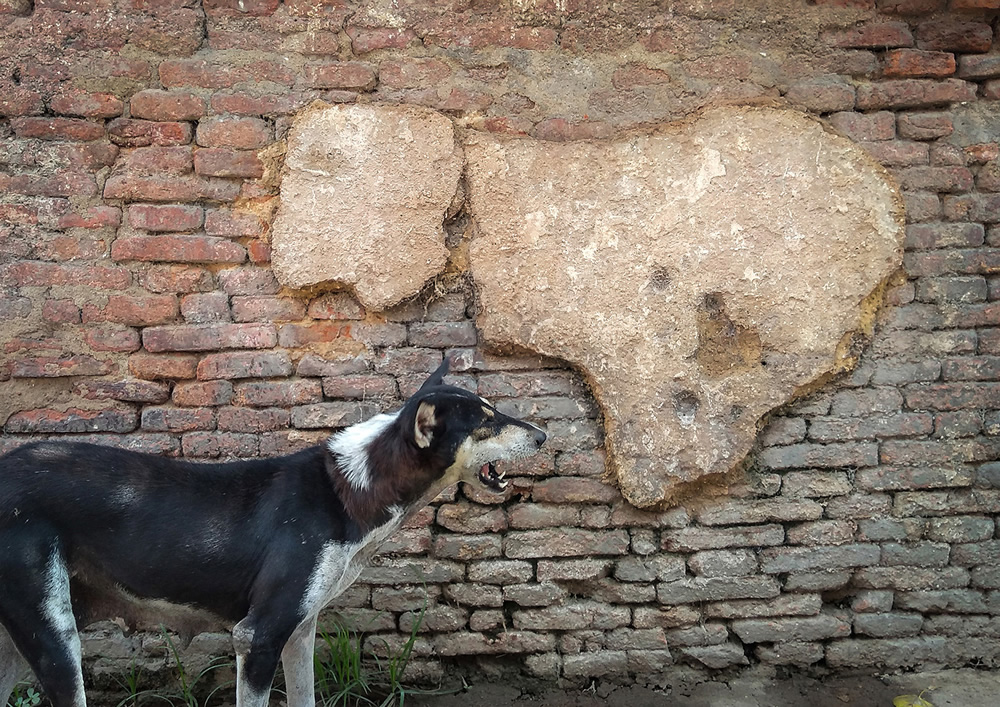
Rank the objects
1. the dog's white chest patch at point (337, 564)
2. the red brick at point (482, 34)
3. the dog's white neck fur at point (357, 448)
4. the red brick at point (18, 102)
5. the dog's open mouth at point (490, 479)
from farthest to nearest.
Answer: the red brick at point (482, 34) < the red brick at point (18, 102) < the dog's open mouth at point (490, 479) < the dog's white neck fur at point (357, 448) < the dog's white chest patch at point (337, 564)

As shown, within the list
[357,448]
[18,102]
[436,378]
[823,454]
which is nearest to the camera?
[357,448]

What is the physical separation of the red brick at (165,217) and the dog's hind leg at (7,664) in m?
1.60

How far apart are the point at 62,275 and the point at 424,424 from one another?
1797 mm

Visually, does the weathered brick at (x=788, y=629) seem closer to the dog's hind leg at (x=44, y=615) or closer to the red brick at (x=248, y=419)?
the red brick at (x=248, y=419)

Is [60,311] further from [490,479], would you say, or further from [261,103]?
[490,479]

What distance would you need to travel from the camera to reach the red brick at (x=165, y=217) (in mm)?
3414

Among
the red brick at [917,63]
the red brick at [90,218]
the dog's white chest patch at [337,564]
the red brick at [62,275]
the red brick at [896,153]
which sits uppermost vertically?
the red brick at [917,63]

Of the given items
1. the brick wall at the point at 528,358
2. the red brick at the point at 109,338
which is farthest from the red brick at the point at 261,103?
the red brick at the point at 109,338

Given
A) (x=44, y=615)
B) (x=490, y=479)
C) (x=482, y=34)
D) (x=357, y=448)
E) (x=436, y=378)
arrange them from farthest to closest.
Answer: (x=482, y=34), (x=436, y=378), (x=490, y=479), (x=357, y=448), (x=44, y=615)

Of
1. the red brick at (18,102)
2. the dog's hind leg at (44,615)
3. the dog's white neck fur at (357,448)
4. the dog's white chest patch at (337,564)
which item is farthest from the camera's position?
the red brick at (18,102)

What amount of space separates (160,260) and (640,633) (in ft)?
8.45

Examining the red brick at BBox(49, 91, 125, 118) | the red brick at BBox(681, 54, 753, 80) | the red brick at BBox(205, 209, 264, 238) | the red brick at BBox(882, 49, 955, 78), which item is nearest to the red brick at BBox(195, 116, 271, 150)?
the red brick at BBox(205, 209, 264, 238)

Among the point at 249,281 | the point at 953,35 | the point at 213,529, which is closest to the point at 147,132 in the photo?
the point at 249,281

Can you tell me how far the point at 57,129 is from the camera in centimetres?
338
